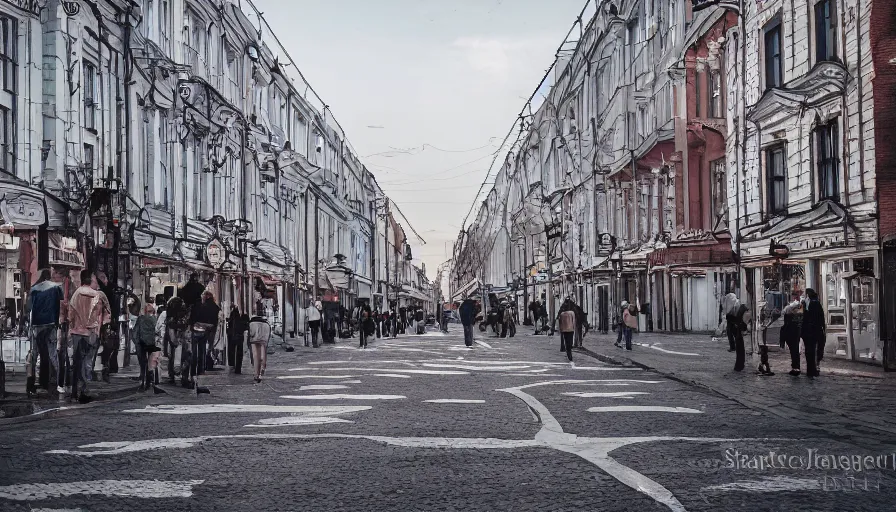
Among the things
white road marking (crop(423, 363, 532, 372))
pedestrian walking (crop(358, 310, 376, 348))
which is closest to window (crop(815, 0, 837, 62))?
white road marking (crop(423, 363, 532, 372))

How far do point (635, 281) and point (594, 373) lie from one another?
100ft

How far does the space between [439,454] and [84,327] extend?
24.2ft

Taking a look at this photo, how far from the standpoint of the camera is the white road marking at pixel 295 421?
35.0 ft

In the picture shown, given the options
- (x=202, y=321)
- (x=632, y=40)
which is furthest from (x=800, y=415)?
(x=632, y=40)

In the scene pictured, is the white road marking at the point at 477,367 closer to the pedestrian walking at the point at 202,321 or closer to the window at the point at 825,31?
the pedestrian walking at the point at 202,321

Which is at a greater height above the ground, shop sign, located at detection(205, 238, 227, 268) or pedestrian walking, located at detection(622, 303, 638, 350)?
shop sign, located at detection(205, 238, 227, 268)

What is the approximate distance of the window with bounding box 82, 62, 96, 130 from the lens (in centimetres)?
2388

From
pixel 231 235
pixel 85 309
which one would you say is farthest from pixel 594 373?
pixel 231 235

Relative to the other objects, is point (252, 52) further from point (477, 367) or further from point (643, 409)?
point (643, 409)

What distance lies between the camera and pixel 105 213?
20484 mm

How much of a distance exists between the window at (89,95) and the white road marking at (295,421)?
14.8 m

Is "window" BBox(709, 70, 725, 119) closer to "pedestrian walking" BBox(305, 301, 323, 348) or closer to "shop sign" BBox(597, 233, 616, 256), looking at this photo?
"shop sign" BBox(597, 233, 616, 256)

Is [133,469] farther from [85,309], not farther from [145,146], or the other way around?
[145,146]

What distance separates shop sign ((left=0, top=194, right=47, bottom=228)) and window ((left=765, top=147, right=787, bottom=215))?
61.3 feet
